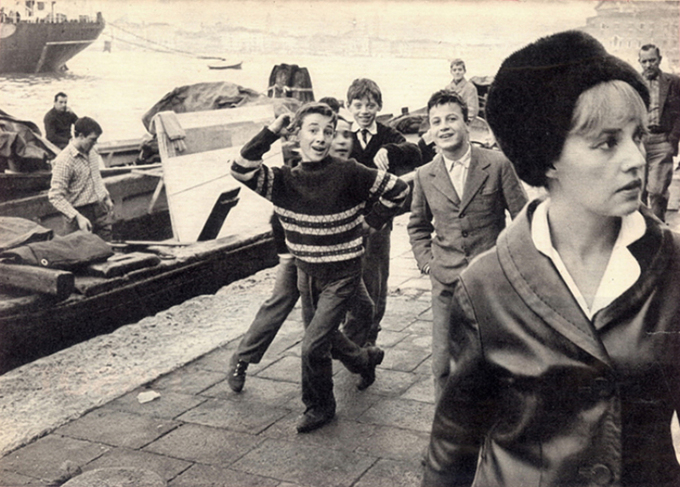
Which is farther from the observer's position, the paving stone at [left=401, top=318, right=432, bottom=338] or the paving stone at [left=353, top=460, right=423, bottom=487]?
the paving stone at [left=401, top=318, right=432, bottom=338]

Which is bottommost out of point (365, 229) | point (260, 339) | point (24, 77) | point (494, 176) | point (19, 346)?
point (19, 346)

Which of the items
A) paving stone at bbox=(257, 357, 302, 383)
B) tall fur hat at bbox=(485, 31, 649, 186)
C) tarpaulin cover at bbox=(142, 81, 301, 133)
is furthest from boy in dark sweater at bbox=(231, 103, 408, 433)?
tarpaulin cover at bbox=(142, 81, 301, 133)

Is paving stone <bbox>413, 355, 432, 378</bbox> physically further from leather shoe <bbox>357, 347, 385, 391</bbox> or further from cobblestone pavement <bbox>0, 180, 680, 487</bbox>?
leather shoe <bbox>357, 347, 385, 391</bbox>

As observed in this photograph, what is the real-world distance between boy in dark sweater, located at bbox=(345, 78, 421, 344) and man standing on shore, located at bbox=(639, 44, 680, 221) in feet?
6.45

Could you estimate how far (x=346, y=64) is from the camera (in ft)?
20.4

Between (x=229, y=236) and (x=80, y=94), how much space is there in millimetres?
2043

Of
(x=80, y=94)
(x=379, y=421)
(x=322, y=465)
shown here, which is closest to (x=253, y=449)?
(x=322, y=465)

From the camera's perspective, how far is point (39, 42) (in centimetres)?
616

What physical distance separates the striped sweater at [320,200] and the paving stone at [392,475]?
94 centimetres

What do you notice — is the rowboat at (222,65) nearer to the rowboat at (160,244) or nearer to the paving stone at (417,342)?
the rowboat at (160,244)

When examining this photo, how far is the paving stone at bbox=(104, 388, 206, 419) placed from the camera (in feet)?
13.5

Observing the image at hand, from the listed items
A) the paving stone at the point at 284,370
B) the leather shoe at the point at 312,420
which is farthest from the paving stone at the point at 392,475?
the paving stone at the point at 284,370

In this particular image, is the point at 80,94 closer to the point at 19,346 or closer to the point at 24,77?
the point at 24,77

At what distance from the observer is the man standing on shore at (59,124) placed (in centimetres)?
860
